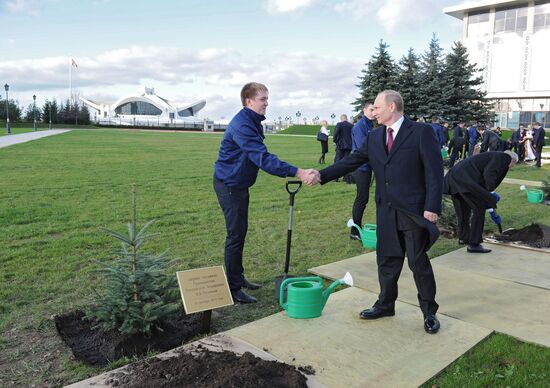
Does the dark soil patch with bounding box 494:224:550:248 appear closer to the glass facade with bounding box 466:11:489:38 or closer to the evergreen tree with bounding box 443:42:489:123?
the evergreen tree with bounding box 443:42:489:123

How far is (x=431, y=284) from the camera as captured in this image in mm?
4121

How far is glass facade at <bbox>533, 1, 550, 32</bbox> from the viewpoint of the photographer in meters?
57.3

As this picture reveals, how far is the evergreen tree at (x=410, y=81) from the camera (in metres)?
37.2

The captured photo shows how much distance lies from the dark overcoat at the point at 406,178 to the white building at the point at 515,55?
59453 millimetres

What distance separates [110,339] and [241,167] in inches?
74.9

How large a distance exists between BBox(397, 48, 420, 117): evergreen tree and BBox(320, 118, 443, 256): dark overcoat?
3449 cm

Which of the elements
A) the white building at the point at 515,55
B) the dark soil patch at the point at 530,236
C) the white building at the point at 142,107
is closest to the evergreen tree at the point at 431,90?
the white building at the point at 515,55

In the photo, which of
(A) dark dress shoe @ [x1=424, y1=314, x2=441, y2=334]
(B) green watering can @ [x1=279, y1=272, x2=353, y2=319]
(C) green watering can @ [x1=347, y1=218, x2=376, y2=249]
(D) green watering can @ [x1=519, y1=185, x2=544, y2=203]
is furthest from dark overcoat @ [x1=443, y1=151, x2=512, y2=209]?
(D) green watering can @ [x1=519, y1=185, x2=544, y2=203]

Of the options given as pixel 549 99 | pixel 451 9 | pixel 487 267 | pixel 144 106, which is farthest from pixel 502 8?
pixel 144 106

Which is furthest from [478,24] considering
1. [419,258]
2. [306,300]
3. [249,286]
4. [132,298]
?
[132,298]

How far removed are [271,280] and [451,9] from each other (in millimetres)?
68849

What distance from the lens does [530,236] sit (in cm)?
745

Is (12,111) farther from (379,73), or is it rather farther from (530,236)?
(530,236)

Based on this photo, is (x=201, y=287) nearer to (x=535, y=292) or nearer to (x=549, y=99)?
(x=535, y=292)
